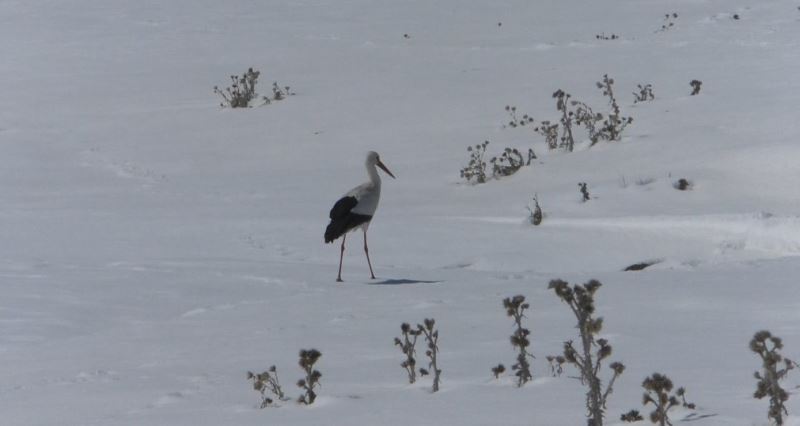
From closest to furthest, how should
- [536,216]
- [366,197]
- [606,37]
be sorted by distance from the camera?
[366,197] → [536,216] → [606,37]

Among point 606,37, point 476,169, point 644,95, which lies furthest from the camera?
point 606,37

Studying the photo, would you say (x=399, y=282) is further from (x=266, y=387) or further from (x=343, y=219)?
(x=266, y=387)

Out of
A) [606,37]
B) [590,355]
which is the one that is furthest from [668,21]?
[590,355]

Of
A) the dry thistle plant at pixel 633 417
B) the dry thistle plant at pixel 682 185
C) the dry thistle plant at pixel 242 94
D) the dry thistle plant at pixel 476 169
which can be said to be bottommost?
the dry thistle plant at pixel 633 417

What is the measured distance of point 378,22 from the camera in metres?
28.4

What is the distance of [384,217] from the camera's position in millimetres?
12719

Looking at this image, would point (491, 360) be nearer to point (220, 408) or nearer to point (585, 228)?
point (220, 408)

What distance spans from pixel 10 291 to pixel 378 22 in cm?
2040

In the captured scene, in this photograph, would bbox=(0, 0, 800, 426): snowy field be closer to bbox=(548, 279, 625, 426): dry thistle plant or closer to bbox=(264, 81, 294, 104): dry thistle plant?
bbox=(548, 279, 625, 426): dry thistle plant

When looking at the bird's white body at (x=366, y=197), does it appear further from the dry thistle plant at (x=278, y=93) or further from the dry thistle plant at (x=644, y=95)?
the dry thistle plant at (x=278, y=93)

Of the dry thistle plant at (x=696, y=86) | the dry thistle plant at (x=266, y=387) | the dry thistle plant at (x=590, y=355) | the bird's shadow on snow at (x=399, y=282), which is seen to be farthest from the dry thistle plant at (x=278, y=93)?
the dry thistle plant at (x=590, y=355)

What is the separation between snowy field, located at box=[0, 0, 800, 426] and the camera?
5688mm

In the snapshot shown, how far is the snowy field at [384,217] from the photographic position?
18.7 ft

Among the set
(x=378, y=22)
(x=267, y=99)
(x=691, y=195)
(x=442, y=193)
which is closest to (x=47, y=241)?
(x=442, y=193)
